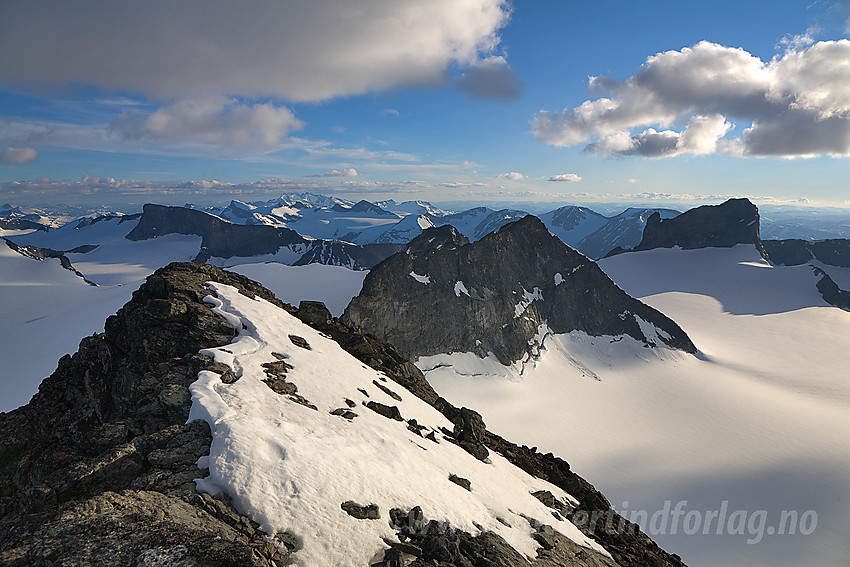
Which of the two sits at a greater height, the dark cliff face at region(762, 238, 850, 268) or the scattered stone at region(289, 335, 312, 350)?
the dark cliff face at region(762, 238, 850, 268)

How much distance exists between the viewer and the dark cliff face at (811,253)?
169875 millimetres

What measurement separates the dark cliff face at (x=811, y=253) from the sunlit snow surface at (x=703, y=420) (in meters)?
92.5

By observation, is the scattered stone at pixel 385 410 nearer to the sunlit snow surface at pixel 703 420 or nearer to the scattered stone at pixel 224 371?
the scattered stone at pixel 224 371

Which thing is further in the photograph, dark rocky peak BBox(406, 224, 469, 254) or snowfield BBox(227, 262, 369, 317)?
dark rocky peak BBox(406, 224, 469, 254)

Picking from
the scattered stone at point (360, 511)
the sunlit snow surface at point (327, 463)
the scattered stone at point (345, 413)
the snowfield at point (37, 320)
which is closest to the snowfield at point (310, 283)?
the snowfield at point (37, 320)

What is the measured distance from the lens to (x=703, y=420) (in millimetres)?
51906

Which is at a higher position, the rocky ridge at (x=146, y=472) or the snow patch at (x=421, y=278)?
the rocky ridge at (x=146, y=472)

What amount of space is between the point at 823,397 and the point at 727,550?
2086 inches

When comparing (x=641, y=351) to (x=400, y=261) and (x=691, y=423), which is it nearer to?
(x=691, y=423)

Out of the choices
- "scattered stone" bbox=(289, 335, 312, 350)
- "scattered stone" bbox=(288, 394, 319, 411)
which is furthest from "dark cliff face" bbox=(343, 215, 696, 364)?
"scattered stone" bbox=(288, 394, 319, 411)

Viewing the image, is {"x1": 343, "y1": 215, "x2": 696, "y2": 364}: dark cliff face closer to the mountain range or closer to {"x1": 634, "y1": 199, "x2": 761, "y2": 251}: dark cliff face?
the mountain range

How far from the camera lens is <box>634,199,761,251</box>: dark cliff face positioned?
157 meters

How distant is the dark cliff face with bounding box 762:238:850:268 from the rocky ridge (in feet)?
727

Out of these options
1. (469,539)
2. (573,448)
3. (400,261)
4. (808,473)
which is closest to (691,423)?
(808,473)
